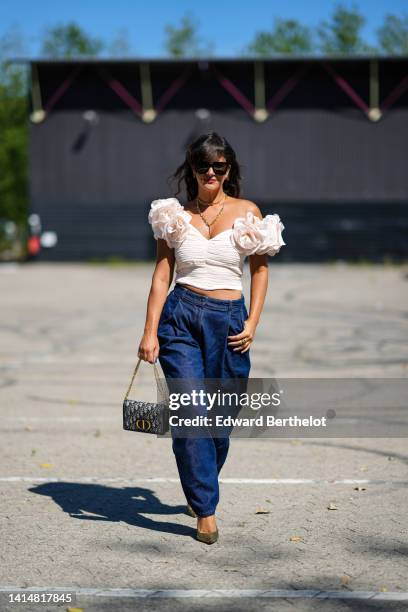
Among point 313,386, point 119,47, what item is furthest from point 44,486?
point 119,47

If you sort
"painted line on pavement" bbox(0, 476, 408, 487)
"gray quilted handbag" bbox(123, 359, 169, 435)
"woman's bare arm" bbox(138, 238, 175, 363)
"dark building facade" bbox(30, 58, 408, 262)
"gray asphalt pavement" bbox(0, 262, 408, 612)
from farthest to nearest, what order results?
"dark building facade" bbox(30, 58, 408, 262) < "painted line on pavement" bbox(0, 476, 408, 487) < "woman's bare arm" bbox(138, 238, 175, 363) < "gray quilted handbag" bbox(123, 359, 169, 435) < "gray asphalt pavement" bbox(0, 262, 408, 612)

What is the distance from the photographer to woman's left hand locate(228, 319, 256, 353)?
496 centimetres

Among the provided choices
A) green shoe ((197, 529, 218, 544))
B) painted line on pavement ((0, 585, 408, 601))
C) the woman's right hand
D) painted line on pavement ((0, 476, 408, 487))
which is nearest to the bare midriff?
the woman's right hand

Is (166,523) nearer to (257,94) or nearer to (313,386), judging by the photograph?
(313,386)

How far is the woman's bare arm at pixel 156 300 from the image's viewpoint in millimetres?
4941

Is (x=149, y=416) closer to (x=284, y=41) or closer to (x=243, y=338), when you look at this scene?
(x=243, y=338)

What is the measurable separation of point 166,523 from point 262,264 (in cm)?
151

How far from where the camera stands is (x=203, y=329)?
491 centimetres

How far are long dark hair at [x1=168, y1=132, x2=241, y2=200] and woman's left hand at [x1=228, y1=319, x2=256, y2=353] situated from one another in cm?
75

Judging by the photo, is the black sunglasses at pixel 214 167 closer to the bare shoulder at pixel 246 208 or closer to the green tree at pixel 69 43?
the bare shoulder at pixel 246 208

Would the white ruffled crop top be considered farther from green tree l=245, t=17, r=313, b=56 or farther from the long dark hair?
green tree l=245, t=17, r=313, b=56

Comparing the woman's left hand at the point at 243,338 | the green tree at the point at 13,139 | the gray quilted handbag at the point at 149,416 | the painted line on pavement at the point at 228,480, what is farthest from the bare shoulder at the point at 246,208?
A: the green tree at the point at 13,139

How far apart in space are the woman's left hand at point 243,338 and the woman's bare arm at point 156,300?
395 millimetres

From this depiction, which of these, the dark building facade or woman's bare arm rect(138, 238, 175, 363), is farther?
the dark building facade
